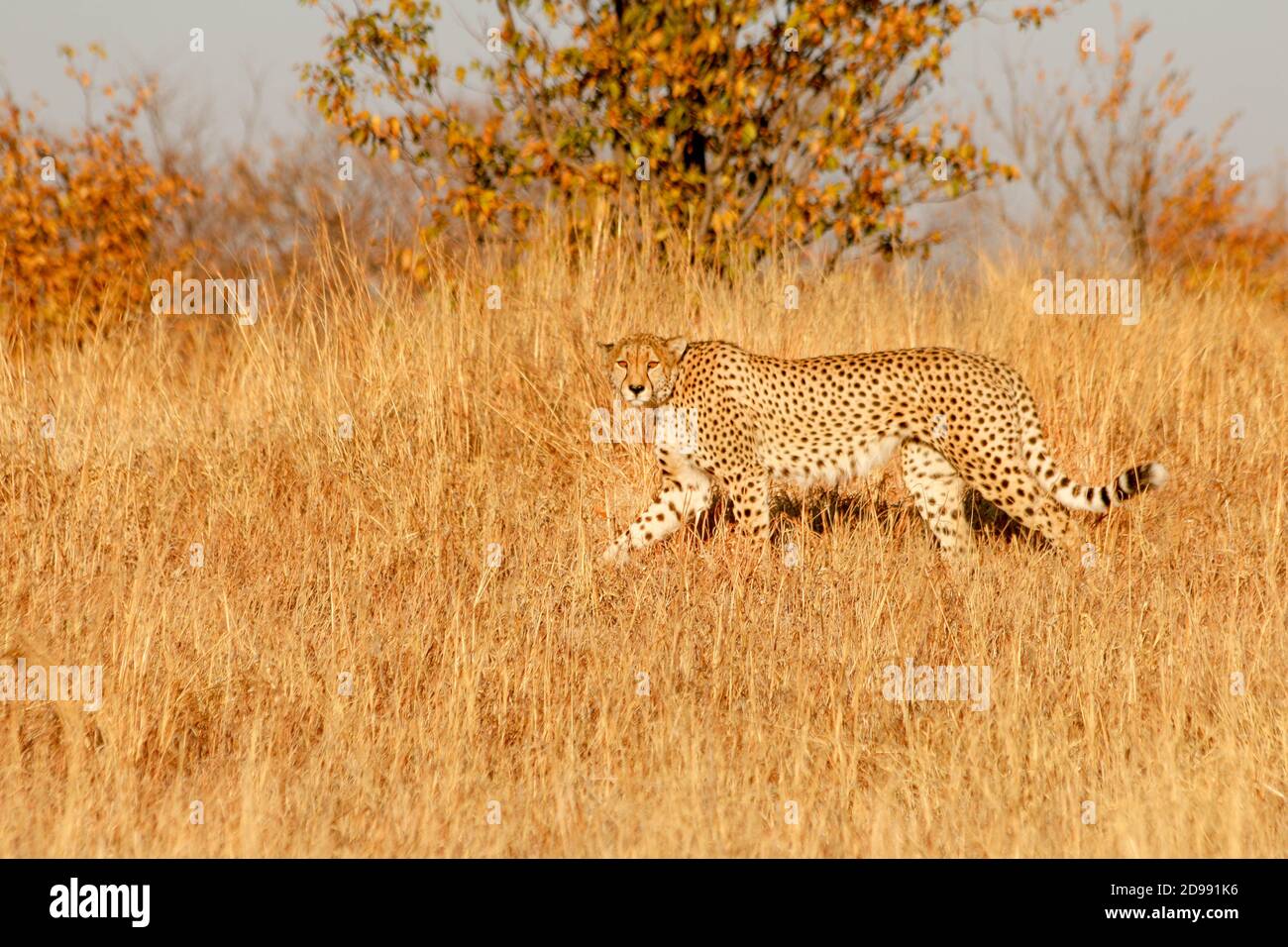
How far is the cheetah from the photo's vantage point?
17.7 feet

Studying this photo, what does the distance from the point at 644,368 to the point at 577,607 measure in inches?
45.9

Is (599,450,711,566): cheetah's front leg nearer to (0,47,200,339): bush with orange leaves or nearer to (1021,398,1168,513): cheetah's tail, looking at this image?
(1021,398,1168,513): cheetah's tail

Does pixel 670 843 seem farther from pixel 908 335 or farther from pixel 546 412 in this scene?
pixel 908 335

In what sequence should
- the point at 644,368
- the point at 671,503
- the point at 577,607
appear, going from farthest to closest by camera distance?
the point at 671,503 → the point at 644,368 → the point at 577,607

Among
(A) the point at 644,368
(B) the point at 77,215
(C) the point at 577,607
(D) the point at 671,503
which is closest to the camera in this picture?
(C) the point at 577,607

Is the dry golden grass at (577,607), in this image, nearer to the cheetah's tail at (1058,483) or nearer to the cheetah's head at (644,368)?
the cheetah's tail at (1058,483)

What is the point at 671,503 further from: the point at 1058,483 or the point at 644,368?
the point at 1058,483

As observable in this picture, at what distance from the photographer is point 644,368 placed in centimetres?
537

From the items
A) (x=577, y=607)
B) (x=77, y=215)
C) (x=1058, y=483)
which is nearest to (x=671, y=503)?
(x=577, y=607)

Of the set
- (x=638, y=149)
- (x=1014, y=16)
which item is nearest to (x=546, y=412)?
(x=638, y=149)

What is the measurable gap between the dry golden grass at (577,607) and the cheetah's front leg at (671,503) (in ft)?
0.37

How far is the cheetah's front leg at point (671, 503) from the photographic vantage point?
18.0ft

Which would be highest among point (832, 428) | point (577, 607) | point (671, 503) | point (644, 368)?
point (644, 368)

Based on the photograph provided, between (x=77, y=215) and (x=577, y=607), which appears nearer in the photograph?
(x=577, y=607)
